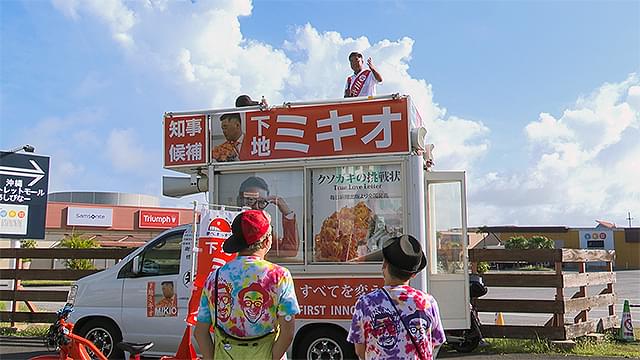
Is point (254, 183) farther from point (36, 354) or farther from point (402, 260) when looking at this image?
point (402, 260)

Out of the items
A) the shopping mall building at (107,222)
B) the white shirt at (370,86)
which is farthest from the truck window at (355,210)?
the shopping mall building at (107,222)

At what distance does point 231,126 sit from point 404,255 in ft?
17.7

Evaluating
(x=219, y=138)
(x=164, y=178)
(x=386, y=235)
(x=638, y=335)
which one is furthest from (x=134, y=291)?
(x=638, y=335)

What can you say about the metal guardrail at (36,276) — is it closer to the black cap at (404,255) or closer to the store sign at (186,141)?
the store sign at (186,141)

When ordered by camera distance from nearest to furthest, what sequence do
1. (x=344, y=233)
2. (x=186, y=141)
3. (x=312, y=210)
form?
(x=344, y=233), (x=312, y=210), (x=186, y=141)

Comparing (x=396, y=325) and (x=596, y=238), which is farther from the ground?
(x=596, y=238)

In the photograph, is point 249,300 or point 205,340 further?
point 205,340

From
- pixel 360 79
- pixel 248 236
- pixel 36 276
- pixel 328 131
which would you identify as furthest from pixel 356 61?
pixel 36 276

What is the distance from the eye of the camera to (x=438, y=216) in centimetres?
872

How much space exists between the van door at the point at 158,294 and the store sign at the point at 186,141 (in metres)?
0.94

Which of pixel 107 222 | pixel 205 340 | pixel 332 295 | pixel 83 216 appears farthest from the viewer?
pixel 107 222

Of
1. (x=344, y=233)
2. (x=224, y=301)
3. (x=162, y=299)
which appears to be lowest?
(x=162, y=299)

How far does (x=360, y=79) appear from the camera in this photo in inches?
361

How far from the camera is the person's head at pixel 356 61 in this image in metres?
9.25
